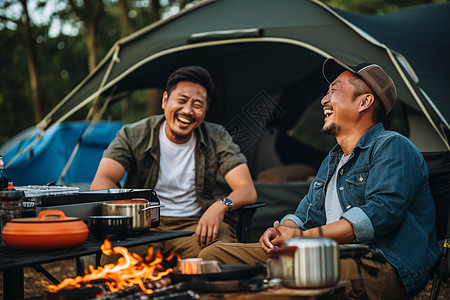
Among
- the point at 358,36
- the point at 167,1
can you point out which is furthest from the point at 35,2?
the point at 358,36

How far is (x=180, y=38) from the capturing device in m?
4.51

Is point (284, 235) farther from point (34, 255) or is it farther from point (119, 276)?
point (34, 255)

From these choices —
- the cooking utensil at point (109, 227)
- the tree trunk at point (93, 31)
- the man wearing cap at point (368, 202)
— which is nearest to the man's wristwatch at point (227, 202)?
the man wearing cap at point (368, 202)

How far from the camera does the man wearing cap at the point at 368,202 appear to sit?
83.9 inches

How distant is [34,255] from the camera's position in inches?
73.9

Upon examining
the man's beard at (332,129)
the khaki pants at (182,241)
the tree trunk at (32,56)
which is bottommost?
the khaki pants at (182,241)

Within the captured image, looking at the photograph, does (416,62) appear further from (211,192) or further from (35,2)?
(35,2)

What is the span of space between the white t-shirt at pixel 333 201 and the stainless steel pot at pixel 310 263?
31.4 inches

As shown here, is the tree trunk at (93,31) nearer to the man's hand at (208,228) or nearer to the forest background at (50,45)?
the forest background at (50,45)

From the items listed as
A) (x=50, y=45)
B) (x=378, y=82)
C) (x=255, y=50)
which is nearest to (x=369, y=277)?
(x=378, y=82)

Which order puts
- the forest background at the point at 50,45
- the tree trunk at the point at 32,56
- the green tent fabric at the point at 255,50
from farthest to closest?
the forest background at the point at 50,45
the tree trunk at the point at 32,56
the green tent fabric at the point at 255,50

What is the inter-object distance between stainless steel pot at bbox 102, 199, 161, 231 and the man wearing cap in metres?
0.30

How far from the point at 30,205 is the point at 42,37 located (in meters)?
15.4

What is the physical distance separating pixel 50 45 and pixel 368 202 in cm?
1633
